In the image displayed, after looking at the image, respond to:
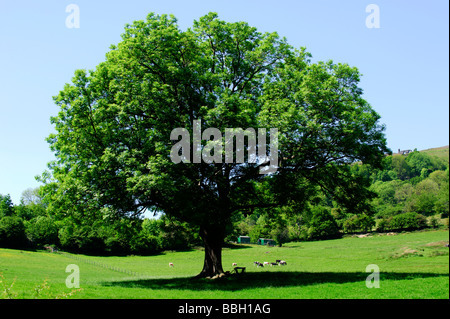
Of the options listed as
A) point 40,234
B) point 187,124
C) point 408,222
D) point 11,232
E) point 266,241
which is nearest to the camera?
point 187,124

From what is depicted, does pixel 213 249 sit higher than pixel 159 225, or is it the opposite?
pixel 159 225

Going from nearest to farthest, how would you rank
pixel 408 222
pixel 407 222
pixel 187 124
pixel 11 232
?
pixel 187 124 < pixel 11 232 < pixel 408 222 < pixel 407 222

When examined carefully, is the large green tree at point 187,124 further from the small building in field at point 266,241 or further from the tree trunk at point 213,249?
the small building in field at point 266,241

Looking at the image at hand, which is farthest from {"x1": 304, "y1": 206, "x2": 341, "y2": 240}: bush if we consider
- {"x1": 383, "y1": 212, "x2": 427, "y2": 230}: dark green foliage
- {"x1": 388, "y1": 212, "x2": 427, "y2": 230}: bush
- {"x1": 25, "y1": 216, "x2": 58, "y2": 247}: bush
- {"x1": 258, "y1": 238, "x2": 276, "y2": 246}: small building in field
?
{"x1": 25, "y1": 216, "x2": 58, "y2": 247}: bush

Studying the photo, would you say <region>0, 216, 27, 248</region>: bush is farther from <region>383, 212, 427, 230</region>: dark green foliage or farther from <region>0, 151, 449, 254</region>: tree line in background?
<region>383, 212, 427, 230</region>: dark green foliage

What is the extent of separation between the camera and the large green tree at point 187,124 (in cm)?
2264

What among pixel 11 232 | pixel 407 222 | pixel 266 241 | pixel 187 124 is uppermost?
pixel 187 124

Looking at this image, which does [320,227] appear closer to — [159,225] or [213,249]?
[159,225]

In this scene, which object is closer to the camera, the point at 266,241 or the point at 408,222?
the point at 408,222

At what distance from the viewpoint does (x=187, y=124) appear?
78.3ft

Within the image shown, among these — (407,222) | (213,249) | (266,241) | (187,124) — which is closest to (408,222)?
(407,222)
